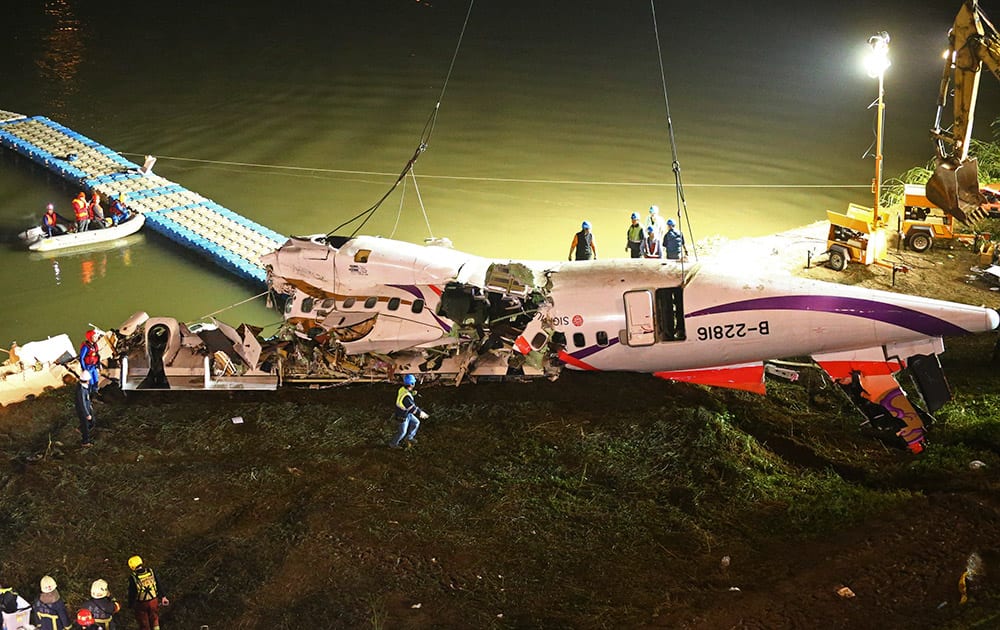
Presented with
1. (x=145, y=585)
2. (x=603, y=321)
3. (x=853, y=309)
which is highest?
(x=853, y=309)

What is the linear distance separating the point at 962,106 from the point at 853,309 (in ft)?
26.9

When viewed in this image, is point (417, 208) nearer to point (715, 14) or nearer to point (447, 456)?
point (447, 456)

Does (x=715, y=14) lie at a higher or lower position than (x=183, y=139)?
higher

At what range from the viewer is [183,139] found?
38.7 m

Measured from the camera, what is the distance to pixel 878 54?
24.4 metres

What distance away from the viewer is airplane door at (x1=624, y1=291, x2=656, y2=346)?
64.5 ft

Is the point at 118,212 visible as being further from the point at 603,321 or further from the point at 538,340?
the point at 603,321

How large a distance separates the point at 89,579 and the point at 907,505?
41.0 ft

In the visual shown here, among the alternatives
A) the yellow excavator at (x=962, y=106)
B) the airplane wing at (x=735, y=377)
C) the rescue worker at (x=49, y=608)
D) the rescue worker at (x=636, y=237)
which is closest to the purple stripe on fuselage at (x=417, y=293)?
the airplane wing at (x=735, y=377)

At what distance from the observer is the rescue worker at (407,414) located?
18.3 metres

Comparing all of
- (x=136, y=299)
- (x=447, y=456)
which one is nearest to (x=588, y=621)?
(x=447, y=456)

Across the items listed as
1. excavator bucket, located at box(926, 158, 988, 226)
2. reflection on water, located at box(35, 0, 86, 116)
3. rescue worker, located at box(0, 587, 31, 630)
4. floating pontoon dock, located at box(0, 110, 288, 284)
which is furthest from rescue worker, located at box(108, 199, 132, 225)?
excavator bucket, located at box(926, 158, 988, 226)

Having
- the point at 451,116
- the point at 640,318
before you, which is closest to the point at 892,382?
the point at 640,318

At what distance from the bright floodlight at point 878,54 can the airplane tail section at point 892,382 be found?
8.13 m
